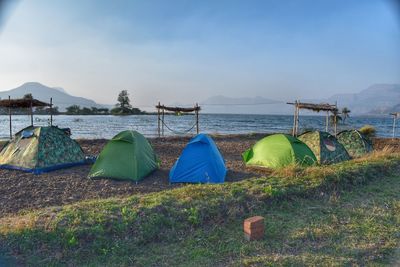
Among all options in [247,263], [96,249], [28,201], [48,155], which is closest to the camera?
[247,263]

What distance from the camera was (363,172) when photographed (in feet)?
23.8

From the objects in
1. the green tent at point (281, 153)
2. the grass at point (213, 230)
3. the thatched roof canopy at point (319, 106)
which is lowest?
the grass at point (213, 230)

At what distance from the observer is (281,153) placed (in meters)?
9.73

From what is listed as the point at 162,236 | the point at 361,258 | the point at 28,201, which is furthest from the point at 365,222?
the point at 28,201

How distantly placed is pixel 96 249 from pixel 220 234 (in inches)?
63.9

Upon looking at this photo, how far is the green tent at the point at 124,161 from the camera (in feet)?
27.6

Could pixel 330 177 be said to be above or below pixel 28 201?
above

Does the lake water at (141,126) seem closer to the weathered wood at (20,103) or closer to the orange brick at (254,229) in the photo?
the weathered wood at (20,103)

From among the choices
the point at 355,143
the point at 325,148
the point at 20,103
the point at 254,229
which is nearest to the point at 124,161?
the point at 254,229

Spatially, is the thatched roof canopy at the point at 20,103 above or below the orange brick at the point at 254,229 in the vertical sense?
above

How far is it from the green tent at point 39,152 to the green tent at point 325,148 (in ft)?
27.0

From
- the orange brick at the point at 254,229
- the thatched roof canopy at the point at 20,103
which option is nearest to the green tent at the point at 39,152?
the thatched roof canopy at the point at 20,103

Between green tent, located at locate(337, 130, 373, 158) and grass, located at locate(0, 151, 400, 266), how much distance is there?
8628 mm

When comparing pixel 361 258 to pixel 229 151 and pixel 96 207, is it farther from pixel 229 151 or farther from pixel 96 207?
pixel 229 151
